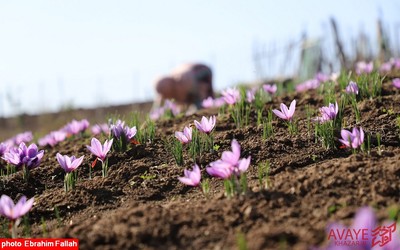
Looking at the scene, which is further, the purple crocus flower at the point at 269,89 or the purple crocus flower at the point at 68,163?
the purple crocus flower at the point at 269,89

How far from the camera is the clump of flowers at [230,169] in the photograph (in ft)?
6.15

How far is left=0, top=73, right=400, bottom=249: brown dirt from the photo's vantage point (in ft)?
5.26

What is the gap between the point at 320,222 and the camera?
1.61m

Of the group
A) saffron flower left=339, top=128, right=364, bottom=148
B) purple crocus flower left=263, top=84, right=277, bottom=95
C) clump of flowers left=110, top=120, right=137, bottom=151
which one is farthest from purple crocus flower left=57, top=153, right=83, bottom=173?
purple crocus flower left=263, top=84, right=277, bottom=95

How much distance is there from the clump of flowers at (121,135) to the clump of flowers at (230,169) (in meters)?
1.04

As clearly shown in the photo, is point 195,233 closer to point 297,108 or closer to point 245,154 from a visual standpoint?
point 245,154

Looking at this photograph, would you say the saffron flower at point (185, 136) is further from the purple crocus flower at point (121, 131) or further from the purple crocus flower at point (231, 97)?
the purple crocus flower at point (231, 97)

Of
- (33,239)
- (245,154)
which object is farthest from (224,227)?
(245,154)

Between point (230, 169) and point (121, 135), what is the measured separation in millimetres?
1132

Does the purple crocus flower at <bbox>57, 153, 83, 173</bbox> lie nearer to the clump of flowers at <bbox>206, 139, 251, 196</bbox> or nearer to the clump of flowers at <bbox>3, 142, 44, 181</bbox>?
the clump of flowers at <bbox>3, 142, 44, 181</bbox>

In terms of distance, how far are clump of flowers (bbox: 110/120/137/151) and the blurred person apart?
4.55 meters

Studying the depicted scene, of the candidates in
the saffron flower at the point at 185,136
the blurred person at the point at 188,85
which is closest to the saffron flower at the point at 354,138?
the saffron flower at the point at 185,136

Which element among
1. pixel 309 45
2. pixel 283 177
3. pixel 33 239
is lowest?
pixel 33 239

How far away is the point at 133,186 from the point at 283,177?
782mm
